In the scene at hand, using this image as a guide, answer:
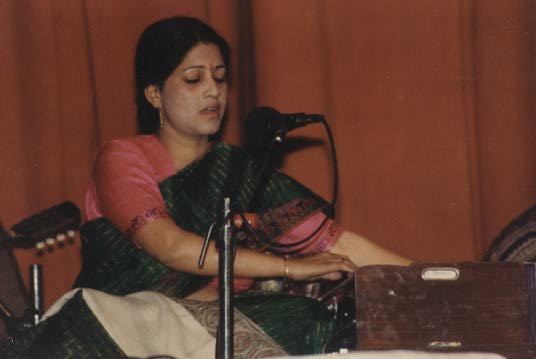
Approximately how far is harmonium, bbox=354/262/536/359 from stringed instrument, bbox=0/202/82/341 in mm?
832

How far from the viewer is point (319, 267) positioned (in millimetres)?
2215

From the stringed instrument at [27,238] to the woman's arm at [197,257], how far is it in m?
0.18

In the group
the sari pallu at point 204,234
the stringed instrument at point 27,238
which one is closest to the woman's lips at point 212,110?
the sari pallu at point 204,234

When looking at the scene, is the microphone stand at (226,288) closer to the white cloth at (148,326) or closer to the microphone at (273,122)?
the microphone at (273,122)

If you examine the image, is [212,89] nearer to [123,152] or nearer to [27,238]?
[123,152]

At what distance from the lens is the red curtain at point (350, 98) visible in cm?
285

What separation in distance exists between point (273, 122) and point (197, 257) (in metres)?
0.64

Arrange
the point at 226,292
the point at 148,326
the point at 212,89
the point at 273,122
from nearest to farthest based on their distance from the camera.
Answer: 1. the point at 226,292
2. the point at 273,122
3. the point at 148,326
4. the point at 212,89

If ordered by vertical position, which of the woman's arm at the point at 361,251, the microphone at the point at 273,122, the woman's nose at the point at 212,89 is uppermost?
the microphone at the point at 273,122

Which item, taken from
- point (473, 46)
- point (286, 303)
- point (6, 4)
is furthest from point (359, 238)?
point (6, 4)

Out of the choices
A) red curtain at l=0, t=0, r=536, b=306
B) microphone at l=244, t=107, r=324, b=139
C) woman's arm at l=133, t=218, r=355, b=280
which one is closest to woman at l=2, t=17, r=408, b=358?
woman's arm at l=133, t=218, r=355, b=280

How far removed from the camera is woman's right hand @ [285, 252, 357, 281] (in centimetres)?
220

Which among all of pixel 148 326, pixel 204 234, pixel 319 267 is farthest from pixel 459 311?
pixel 204 234

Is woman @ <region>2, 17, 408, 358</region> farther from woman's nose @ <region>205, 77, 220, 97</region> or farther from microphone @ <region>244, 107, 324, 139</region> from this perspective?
microphone @ <region>244, 107, 324, 139</region>
